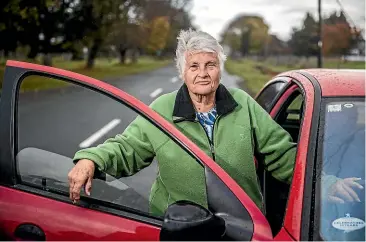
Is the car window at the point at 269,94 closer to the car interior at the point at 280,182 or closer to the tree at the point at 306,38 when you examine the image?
the car interior at the point at 280,182

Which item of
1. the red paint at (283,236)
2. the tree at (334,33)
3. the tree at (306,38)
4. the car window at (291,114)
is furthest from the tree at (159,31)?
the tree at (306,38)

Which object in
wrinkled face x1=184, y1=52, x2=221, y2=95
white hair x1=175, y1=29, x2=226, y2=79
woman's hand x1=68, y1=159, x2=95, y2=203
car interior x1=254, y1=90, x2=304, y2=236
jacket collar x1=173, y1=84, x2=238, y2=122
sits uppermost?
white hair x1=175, y1=29, x2=226, y2=79

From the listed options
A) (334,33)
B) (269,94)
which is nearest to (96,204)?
(269,94)

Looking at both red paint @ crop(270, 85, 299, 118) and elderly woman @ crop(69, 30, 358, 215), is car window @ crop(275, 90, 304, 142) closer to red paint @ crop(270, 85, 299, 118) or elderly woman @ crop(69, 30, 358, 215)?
red paint @ crop(270, 85, 299, 118)

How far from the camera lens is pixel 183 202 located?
159 centimetres

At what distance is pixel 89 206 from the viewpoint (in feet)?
5.95

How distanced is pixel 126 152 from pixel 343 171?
0.86 metres

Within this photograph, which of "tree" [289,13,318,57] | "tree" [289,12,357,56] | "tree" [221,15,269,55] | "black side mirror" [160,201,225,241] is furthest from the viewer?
"tree" [289,13,318,57]

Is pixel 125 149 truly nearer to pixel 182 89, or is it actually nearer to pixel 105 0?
pixel 182 89

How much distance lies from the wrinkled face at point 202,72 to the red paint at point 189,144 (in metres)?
0.34

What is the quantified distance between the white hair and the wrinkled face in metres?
0.02

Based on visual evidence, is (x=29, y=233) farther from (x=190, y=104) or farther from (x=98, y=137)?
(x=98, y=137)

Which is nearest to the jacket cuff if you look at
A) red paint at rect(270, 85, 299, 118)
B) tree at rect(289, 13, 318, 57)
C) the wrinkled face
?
the wrinkled face

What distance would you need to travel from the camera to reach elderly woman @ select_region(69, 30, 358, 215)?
186cm
